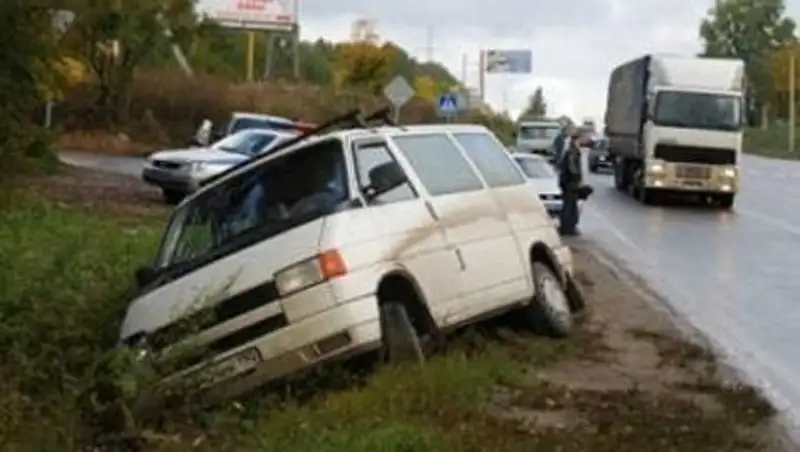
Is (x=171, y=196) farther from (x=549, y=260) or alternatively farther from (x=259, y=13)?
(x=259, y=13)

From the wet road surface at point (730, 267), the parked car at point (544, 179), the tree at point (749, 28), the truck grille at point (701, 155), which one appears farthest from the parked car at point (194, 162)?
the tree at point (749, 28)

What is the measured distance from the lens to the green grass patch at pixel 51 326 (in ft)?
31.3

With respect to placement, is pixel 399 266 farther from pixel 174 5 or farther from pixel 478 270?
pixel 174 5

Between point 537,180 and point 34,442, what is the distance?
21571mm

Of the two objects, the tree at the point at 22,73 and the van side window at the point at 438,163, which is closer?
the tree at the point at 22,73

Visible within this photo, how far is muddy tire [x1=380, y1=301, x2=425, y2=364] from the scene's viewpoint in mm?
11320

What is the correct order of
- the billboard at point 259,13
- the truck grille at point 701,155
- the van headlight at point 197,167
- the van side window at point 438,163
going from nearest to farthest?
1. the van side window at point 438,163
2. the van headlight at point 197,167
3. the truck grille at point 701,155
4. the billboard at point 259,13

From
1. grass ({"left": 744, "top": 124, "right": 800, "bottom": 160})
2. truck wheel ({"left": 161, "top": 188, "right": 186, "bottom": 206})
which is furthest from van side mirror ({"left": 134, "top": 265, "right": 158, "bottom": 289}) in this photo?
grass ({"left": 744, "top": 124, "right": 800, "bottom": 160})

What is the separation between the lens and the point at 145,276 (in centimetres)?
1189

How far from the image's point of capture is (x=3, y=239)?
53.1 ft

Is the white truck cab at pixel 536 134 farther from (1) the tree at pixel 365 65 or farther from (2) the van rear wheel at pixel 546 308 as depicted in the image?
(2) the van rear wheel at pixel 546 308

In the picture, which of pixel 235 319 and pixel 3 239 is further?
pixel 3 239

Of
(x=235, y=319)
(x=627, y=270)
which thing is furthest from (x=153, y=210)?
(x=235, y=319)

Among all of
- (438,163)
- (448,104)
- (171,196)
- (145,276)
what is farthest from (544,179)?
(448,104)
